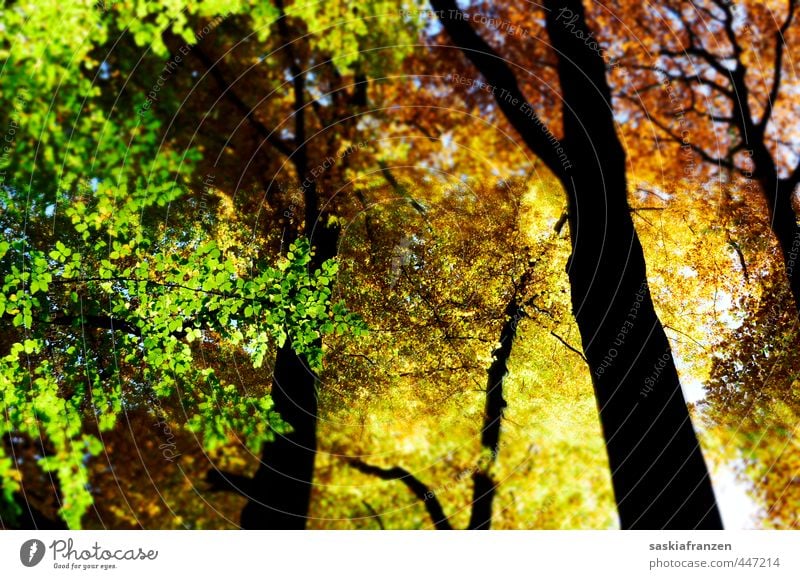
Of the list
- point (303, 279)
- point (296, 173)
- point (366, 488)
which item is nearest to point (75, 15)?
point (296, 173)

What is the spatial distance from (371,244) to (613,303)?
5355 millimetres

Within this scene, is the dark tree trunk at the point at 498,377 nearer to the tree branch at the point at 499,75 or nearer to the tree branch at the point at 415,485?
the tree branch at the point at 415,485

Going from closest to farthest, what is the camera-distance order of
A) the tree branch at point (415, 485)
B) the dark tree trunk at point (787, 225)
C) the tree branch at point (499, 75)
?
the tree branch at point (499, 75) → the dark tree trunk at point (787, 225) → the tree branch at point (415, 485)

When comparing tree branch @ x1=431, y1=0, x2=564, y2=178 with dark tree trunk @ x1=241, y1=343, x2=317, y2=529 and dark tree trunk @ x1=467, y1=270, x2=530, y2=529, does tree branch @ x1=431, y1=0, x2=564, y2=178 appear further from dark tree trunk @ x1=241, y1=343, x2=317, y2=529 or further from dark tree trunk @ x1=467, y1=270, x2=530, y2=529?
dark tree trunk @ x1=241, y1=343, x2=317, y2=529

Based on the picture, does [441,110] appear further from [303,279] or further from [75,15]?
[75,15]

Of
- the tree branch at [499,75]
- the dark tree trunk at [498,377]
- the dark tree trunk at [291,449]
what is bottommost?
the dark tree trunk at [291,449]

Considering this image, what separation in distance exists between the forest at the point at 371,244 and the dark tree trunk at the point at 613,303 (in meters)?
0.04

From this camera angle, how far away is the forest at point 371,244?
8094mm

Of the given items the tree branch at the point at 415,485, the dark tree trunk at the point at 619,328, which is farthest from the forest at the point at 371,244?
the tree branch at the point at 415,485

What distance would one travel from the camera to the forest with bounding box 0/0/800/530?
809 cm

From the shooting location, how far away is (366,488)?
13820 millimetres

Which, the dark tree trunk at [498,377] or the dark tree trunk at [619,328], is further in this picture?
the dark tree trunk at [498,377]

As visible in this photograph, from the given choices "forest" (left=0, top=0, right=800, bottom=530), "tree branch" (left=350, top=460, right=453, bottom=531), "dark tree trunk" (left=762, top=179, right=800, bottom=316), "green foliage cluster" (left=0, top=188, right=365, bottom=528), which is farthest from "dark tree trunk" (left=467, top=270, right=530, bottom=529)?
"dark tree trunk" (left=762, top=179, right=800, bottom=316)

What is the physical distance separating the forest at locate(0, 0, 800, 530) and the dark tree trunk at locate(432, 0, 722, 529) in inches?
1.5
